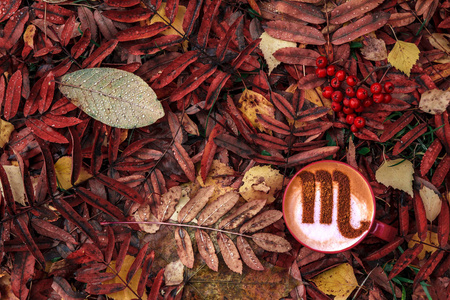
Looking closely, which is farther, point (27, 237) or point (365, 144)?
point (365, 144)

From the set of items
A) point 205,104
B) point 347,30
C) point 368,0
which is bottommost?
point 205,104

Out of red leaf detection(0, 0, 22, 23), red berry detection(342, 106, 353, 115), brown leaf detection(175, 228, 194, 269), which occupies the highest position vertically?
red leaf detection(0, 0, 22, 23)

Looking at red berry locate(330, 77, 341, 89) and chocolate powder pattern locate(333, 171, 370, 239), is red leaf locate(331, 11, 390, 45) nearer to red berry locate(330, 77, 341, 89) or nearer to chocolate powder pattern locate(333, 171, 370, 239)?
red berry locate(330, 77, 341, 89)

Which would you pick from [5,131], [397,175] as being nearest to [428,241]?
[397,175]

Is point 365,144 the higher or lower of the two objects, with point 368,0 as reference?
lower

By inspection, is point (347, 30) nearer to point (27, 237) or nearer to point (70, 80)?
point (70, 80)

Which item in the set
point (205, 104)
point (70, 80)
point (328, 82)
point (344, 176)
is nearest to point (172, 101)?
point (205, 104)

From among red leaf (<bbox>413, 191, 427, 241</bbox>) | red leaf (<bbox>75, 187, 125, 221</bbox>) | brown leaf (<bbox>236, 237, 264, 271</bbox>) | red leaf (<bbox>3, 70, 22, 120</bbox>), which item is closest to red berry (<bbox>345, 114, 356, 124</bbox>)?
red leaf (<bbox>413, 191, 427, 241</bbox>)
